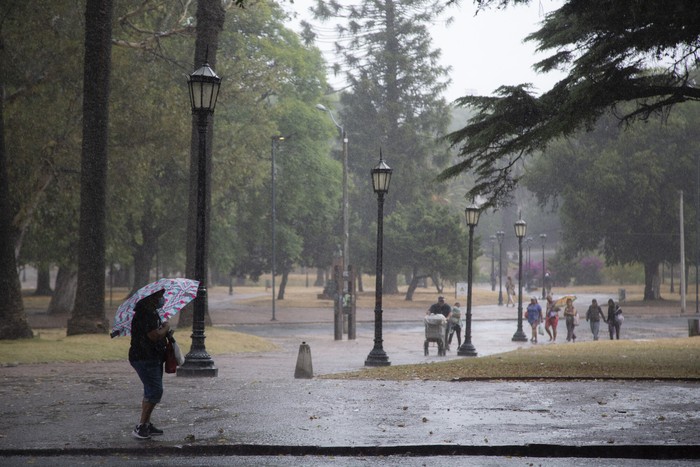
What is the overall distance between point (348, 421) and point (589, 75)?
32.0ft

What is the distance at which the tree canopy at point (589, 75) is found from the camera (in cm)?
1678

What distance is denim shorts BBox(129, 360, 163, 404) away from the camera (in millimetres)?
9617

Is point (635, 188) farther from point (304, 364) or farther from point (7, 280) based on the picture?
point (304, 364)

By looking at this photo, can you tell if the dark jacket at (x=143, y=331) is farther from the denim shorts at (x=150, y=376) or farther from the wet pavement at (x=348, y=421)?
the wet pavement at (x=348, y=421)

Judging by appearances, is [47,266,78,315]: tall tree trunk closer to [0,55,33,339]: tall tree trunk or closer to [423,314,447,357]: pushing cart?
[0,55,33,339]: tall tree trunk

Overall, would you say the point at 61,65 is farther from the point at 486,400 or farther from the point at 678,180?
the point at 678,180

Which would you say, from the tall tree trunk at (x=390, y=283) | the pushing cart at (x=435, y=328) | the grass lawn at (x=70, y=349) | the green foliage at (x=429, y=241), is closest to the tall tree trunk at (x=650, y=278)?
the green foliage at (x=429, y=241)

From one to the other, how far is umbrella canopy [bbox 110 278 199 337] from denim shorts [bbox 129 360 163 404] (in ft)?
1.18

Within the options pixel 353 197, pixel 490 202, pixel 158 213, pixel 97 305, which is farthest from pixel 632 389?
pixel 353 197

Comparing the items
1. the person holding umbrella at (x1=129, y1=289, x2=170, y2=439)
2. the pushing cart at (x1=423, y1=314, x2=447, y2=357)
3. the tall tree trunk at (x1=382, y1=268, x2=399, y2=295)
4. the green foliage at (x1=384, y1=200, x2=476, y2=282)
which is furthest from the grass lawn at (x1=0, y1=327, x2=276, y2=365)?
the tall tree trunk at (x1=382, y1=268, x2=399, y2=295)

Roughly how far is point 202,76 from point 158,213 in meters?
26.4

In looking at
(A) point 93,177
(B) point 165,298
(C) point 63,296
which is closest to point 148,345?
(B) point 165,298

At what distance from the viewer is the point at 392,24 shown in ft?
266

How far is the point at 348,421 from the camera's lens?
427 inches
